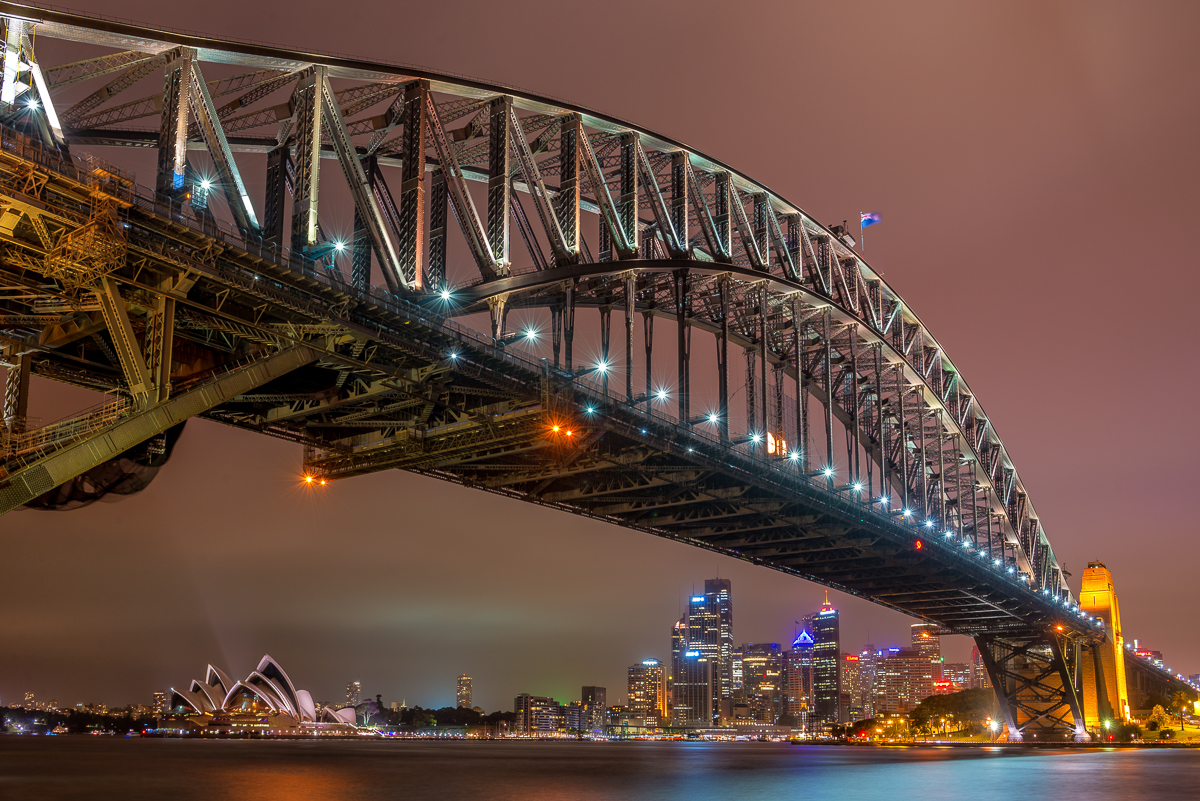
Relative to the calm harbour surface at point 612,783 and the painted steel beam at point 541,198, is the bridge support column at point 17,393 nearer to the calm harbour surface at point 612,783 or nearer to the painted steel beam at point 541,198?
the calm harbour surface at point 612,783

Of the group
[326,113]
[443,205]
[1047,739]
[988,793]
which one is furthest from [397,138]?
[1047,739]

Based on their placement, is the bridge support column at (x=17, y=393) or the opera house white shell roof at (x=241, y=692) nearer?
the bridge support column at (x=17, y=393)

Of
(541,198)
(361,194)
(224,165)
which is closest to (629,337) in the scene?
(541,198)

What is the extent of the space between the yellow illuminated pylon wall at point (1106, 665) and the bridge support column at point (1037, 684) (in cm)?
242

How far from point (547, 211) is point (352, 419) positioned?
1199cm

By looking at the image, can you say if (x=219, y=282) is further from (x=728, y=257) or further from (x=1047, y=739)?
(x=1047, y=739)

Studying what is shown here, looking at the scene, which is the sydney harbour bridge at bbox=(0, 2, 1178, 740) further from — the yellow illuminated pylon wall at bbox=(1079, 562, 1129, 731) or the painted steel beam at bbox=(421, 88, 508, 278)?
the yellow illuminated pylon wall at bbox=(1079, 562, 1129, 731)

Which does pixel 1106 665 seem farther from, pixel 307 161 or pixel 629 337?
pixel 307 161

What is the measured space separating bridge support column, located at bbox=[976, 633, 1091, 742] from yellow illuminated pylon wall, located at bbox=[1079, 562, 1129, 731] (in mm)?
2418

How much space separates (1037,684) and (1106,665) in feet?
31.0

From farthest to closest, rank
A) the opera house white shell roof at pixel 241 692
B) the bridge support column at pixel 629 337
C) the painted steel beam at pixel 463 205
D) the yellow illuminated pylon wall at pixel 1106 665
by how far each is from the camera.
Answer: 1. the opera house white shell roof at pixel 241 692
2. the yellow illuminated pylon wall at pixel 1106 665
3. the bridge support column at pixel 629 337
4. the painted steel beam at pixel 463 205

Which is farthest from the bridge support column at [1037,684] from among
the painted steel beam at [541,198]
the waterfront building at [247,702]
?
the waterfront building at [247,702]

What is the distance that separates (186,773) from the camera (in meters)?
58.2

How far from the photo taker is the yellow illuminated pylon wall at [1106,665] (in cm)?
11000
